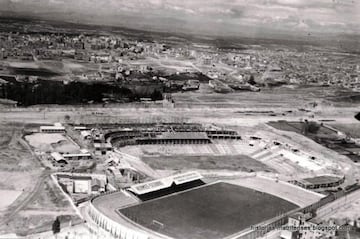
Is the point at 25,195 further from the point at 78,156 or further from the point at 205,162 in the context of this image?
the point at 205,162

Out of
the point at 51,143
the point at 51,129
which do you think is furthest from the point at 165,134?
the point at 51,143

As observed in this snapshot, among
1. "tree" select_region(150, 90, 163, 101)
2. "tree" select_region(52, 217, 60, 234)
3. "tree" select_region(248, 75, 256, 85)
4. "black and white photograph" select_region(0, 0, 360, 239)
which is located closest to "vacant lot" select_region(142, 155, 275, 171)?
"black and white photograph" select_region(0, 0, 360, 239)

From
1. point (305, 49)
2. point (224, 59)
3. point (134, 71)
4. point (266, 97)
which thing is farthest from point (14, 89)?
point (305, 49)

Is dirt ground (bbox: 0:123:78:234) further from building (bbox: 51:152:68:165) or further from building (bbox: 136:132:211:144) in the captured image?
building (bbox: 136:132:211:144)

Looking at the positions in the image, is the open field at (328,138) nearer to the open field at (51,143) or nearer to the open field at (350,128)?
the open field at (350,128)

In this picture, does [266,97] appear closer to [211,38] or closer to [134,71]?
[211,38]

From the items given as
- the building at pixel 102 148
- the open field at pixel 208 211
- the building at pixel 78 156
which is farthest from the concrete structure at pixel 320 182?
the building at pixel 78 156
